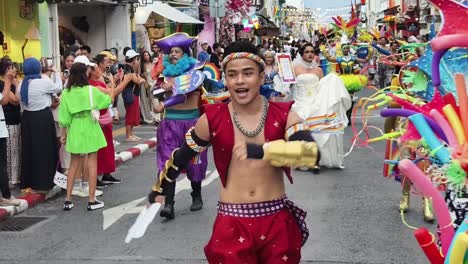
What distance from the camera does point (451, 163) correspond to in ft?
10.6

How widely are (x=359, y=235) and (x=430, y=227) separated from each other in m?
0.77

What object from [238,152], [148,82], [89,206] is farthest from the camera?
[148,82]

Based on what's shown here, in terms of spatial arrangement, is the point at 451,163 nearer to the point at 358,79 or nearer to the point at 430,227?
the point at 430,227

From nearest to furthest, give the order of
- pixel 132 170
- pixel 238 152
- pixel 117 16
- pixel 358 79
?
pixel 238 152 → pixel 132 170 → pixel 358 79 → pixel 117 16

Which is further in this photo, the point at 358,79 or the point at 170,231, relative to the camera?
the point at 358,79

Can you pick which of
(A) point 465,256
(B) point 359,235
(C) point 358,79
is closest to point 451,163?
(A) point 465,256

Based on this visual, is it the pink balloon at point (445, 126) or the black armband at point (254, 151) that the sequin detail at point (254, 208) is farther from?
the pink balloon at point (445, 126)

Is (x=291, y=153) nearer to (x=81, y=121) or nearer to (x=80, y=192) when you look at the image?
(x=81, y=121)

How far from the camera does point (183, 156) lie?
3.98 metres

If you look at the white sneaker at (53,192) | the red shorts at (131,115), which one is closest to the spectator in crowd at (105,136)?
the white sneaker at (53,192)

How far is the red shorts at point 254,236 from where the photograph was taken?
370 centimetres

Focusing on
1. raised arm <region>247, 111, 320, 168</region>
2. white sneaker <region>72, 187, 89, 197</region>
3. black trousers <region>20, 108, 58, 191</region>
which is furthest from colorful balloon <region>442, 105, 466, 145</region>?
white sneaker <region>72, 187, 89, 197</region>

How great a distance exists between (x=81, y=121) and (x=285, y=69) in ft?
14.0

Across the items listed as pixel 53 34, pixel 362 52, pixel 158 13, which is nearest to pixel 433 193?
pixel 362 52
